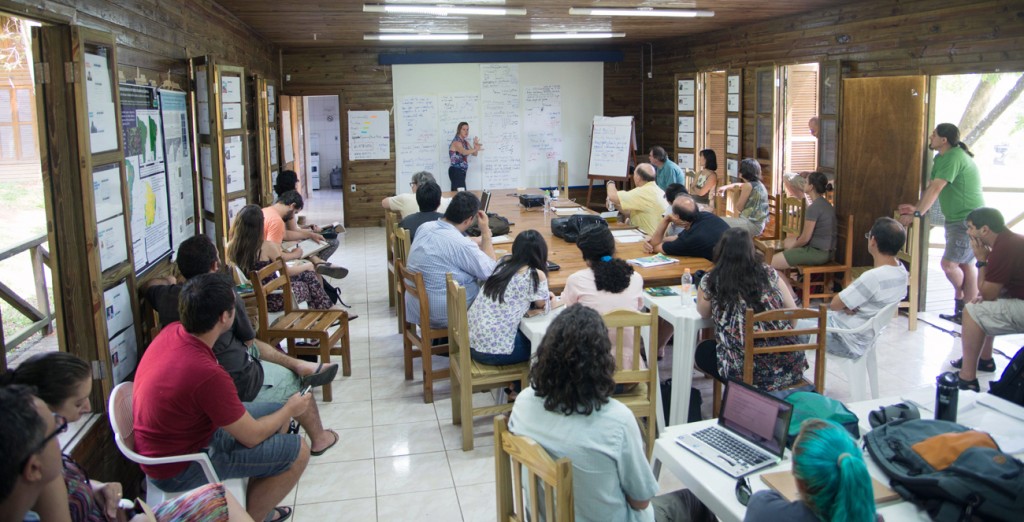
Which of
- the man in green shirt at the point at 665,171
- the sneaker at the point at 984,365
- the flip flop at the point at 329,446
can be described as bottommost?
the flip flop at the point at 329,446

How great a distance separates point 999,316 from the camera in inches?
188

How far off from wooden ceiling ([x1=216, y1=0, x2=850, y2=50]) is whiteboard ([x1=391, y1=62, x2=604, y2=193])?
100 cm

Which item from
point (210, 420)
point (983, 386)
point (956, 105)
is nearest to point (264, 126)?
point (210, 420)

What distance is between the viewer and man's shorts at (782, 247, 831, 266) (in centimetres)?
649

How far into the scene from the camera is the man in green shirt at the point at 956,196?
602 cm

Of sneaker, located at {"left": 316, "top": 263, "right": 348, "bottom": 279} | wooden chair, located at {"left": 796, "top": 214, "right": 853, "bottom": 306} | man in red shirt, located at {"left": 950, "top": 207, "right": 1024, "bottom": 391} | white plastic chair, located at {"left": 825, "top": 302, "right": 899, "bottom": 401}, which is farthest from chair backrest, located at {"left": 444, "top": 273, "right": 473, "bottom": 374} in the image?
wooden chair, located at {"left": 796, "top": 214, "right": 853, "bottom": 306}

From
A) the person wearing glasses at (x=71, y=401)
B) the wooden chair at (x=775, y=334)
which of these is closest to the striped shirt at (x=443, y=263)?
the wooden chair at (x=775, y=334)

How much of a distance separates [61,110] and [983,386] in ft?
17.1

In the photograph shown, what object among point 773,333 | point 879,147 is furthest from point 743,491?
point 879,147

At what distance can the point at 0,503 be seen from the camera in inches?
70.7

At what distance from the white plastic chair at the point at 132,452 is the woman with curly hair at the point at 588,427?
119 centimetres

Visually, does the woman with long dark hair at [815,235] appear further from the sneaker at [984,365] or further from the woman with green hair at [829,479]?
the woman with green hair at [829,479]

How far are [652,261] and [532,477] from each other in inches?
119

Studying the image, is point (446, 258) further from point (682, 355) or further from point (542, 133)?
point (542, 133)
